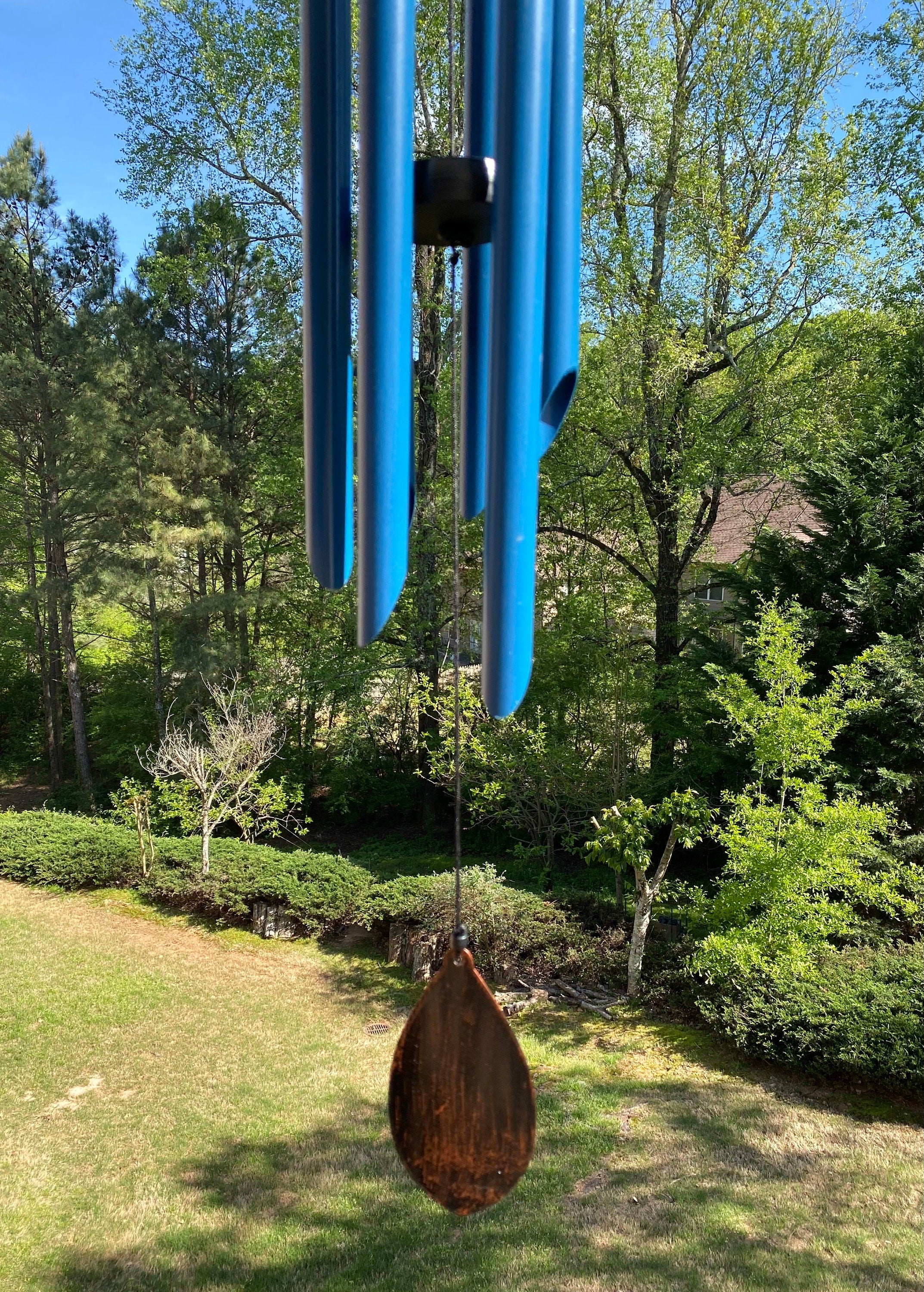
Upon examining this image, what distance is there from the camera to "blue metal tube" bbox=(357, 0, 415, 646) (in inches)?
78.4

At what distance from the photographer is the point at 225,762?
14.2 m

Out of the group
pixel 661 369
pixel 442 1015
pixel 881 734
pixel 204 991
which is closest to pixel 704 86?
pixel 661 369

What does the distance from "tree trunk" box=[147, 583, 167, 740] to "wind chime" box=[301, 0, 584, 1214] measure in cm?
1595

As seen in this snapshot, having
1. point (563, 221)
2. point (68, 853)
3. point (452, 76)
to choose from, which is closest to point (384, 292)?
point (563, 221)

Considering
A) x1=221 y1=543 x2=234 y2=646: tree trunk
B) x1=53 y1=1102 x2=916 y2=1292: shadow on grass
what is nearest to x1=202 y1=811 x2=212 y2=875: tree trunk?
x1=221 y1=543 x2=234 y2=646: tree trunk

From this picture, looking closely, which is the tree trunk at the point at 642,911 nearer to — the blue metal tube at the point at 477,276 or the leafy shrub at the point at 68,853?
the blue metal tube at the point at 477,276

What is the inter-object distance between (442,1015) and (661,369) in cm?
1182

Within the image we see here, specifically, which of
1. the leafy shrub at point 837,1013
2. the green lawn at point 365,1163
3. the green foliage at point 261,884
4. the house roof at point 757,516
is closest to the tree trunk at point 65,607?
the green foliage at point 261,884

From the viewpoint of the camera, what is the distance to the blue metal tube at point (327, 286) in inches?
84.4

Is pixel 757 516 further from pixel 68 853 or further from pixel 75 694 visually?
pixel 75 694

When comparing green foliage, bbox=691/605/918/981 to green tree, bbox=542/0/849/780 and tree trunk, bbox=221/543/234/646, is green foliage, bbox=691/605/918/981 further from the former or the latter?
tree trunk, bbox=221/543/234/646

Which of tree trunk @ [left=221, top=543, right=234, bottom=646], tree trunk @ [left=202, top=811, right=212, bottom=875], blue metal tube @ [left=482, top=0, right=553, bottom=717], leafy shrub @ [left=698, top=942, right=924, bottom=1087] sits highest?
tree trunk @ [left=221, top=543, right=234, bottom=646]

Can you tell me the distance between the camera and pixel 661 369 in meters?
13.0

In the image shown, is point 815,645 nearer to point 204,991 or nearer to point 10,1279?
point 204,991
